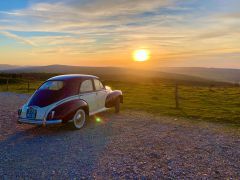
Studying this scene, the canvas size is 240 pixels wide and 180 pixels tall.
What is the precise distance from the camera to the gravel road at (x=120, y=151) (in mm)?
6035

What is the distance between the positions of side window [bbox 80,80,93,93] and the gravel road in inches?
57.2

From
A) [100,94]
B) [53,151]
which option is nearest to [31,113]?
[53,151]

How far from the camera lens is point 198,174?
5.93 m

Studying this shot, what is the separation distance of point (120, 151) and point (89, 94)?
13.4 ft

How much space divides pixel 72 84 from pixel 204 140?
532cm

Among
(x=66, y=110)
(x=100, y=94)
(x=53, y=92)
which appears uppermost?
(x=53, y=92)

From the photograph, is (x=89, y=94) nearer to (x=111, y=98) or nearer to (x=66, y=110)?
(x=66, y=110)

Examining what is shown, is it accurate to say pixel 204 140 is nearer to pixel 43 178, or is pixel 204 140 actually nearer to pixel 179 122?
pixel 179 122

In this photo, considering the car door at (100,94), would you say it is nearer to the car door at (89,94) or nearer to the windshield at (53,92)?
the car door at (89,94)

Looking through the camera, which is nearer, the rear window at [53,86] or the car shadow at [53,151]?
the car shadow at [53,151]

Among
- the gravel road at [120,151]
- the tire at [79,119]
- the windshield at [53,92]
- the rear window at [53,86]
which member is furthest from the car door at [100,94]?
the rear window at [53,86]

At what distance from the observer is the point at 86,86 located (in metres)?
11.2

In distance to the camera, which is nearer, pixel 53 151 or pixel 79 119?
pixel 53 151

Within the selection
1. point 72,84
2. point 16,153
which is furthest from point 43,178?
point 72,84
